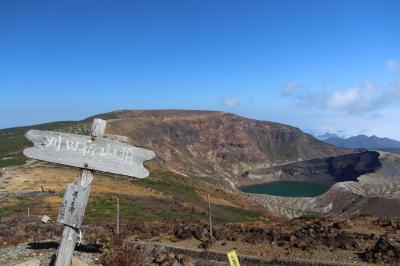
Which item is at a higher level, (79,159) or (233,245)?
(79,159)

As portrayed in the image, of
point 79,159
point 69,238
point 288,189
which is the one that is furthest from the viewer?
point 288,189

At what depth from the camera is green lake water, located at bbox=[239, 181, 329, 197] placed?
163 metres

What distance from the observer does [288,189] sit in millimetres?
175125

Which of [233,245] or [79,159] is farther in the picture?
[233,245]

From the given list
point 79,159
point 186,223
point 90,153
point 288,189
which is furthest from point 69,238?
point 288,189

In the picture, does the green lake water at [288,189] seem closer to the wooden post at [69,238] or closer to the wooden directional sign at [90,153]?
the wooden directional sign at [90,153]

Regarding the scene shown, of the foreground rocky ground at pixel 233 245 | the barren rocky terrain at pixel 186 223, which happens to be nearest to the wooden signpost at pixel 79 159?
the barren rocky terrain at pixel 186 223

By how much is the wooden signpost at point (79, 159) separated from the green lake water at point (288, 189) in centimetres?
15363

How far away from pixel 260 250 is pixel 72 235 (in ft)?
34.9

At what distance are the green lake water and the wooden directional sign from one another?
15357 cm

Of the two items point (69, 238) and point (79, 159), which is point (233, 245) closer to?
point (69, 238)

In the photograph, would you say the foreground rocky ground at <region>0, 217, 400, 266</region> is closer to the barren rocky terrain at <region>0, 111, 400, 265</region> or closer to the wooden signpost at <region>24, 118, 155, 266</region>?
the barren rocky terrain at <region>0, 111, 400, 265</region>

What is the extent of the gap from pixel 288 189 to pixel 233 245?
16080 centimetres

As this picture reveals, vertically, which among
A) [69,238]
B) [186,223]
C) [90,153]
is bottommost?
[186,223]
